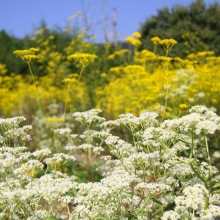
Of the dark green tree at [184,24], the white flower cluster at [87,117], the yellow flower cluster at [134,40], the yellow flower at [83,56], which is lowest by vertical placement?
the white flower cluster at [87,117]

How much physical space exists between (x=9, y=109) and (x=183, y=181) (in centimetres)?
655

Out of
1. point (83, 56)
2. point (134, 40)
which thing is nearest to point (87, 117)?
point (83, 56)

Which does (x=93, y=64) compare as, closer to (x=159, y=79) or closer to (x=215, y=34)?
(x=159, y=79)

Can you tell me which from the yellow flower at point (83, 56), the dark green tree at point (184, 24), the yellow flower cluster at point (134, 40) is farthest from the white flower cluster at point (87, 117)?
the dark green tree at point (184, 24)

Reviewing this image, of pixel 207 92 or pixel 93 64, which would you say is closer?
pixel 207 92

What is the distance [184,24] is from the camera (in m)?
15.8

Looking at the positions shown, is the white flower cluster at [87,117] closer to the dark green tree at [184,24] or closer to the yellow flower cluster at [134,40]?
the yellow flower cluster at [134,40]

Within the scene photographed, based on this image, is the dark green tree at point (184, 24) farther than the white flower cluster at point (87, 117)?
Yes

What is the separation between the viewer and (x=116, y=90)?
9148mm

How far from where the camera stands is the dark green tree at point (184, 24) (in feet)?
49.6

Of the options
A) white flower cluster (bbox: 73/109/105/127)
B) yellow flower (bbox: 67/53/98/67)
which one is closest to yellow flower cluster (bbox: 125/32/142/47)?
yellow flower (bbox: 67/53/98/67)

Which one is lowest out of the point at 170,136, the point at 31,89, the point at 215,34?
the point at 170,136

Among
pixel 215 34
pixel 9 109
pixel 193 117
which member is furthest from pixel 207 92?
pixel 215 34

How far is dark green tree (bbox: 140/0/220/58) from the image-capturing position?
15.1 m
